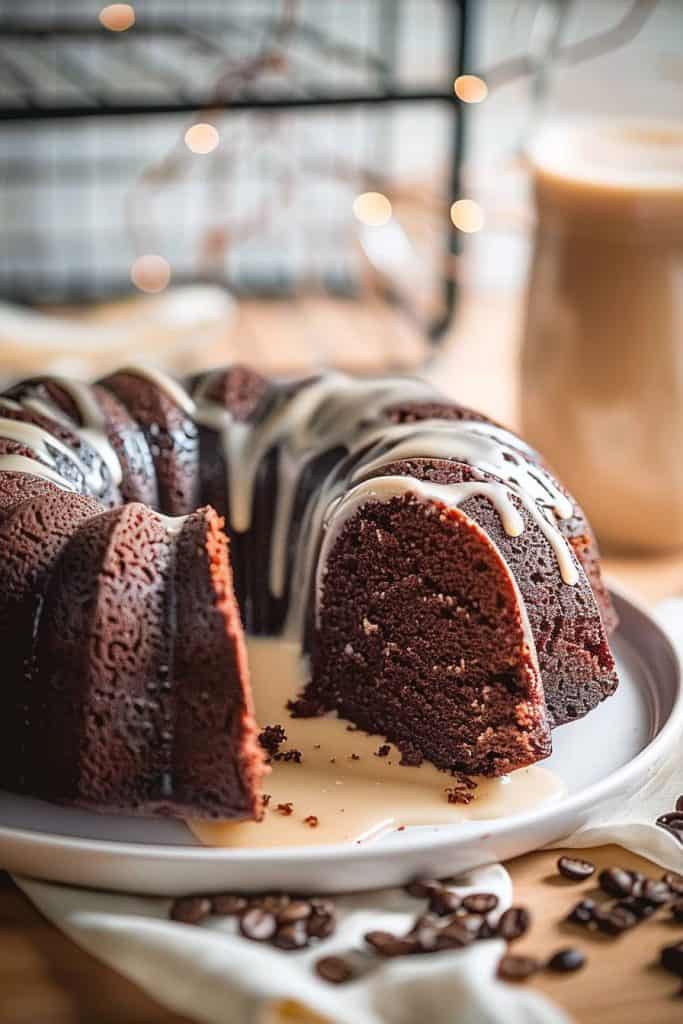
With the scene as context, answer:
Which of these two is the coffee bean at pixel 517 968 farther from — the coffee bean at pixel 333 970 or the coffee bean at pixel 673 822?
the coffee bean at pixel 673 822

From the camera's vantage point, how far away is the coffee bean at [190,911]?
119 cm

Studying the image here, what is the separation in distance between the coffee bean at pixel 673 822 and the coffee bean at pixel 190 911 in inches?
17.3

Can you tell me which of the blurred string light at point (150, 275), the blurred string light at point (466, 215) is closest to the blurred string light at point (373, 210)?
the blurred string light at point (466, 215)

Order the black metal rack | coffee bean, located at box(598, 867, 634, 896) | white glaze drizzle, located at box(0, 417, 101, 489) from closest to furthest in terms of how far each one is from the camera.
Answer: coffee bean, located at box(598, 867, 634, 896) → white glaze drizzle, located at box(0, 417, 101, 489) → the black metal rack

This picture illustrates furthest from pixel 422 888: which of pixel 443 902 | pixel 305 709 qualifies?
pixel 305 709

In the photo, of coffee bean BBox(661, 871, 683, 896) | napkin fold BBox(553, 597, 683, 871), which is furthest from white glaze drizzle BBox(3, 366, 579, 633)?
coffee bean BBox(661, 871, 683, 896)

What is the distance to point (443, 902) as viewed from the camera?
1.21 metres

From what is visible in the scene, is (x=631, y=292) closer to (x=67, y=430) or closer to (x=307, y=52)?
(x=67, y=430)

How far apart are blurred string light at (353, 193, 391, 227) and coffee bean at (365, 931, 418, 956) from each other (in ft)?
5.80

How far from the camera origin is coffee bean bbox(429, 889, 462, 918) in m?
1.21

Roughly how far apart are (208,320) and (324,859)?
1674 mm

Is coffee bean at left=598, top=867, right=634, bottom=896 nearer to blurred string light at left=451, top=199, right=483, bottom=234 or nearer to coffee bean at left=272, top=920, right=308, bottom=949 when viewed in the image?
coffee bean at left=272, top=920, right=308, bottom=949

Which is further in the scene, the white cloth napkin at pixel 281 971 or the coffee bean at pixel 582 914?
the coffee bean at pixel 582 914

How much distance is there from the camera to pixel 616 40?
11.1 feet
